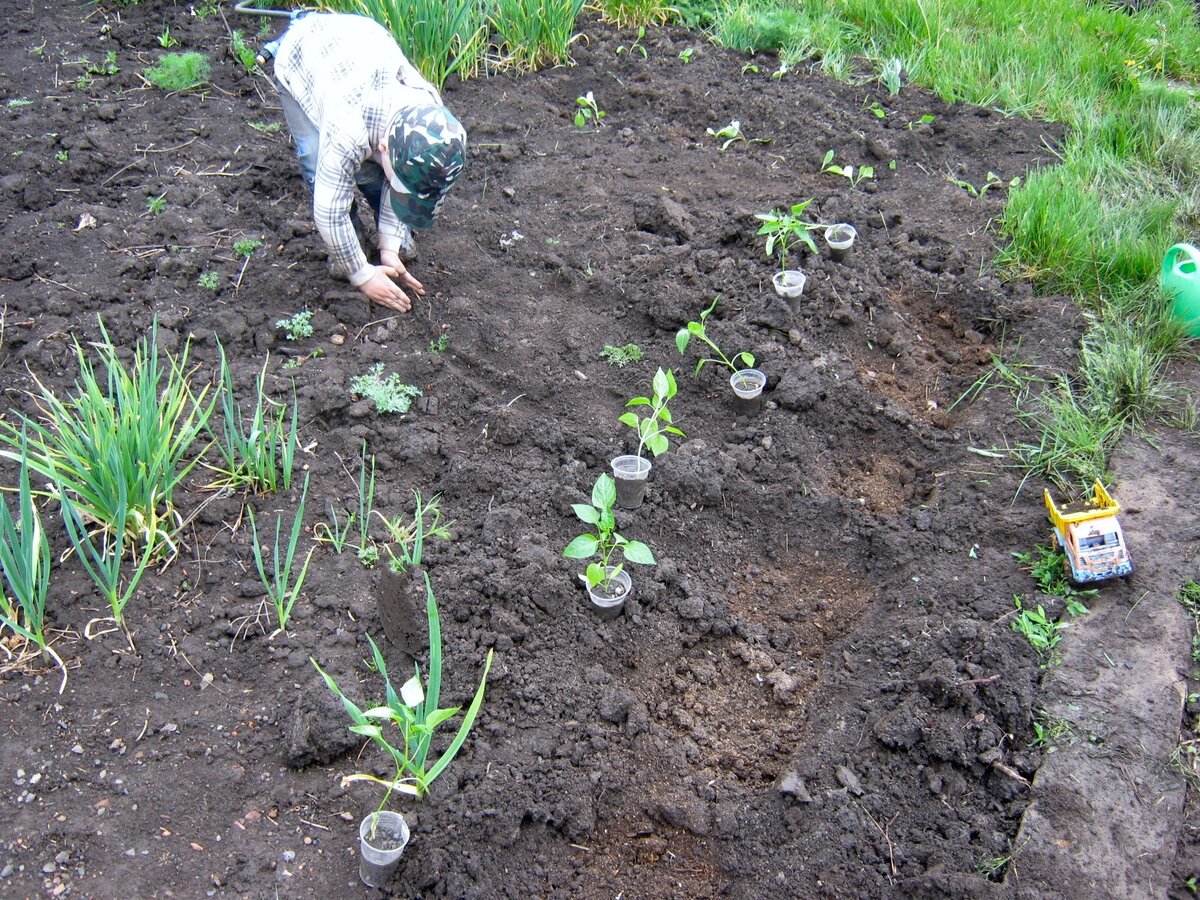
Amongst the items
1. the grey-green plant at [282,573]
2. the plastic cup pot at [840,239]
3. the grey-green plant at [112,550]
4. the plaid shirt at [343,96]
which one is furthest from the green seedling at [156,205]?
the plastic cup pot at [840,239]

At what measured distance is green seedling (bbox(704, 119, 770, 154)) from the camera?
484cm

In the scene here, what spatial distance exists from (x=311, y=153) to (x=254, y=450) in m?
1.59

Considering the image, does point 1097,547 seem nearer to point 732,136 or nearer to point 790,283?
point 790,283

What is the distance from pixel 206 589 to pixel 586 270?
6.76 feet

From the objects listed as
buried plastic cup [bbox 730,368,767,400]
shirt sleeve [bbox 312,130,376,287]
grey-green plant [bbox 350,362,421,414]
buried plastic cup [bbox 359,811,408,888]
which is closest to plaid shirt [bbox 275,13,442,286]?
shirt sleeve [bbox 312,130,376,287]

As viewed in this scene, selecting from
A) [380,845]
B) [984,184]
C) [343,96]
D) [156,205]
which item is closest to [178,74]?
[156,205]

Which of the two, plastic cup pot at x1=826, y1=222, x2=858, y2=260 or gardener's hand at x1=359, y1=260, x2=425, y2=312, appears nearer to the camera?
gardener's hand at x1=359, y1=260, x2=425, y2=312

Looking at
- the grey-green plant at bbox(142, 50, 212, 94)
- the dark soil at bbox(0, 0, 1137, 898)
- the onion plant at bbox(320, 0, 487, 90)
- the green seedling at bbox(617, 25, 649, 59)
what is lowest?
the dark soil at bbox(0, 0, 1137, 898)

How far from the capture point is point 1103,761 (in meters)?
2.36

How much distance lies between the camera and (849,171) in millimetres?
4500

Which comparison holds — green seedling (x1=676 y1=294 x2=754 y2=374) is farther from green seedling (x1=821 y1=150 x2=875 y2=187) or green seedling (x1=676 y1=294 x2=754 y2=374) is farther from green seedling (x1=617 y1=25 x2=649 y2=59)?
green seedling (x1=617 y1=25 x2=649 y2=59)

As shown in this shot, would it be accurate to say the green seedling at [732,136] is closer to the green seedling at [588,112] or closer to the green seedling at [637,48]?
the green seedling at [588,112]

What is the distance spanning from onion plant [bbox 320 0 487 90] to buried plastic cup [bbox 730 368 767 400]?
270cm

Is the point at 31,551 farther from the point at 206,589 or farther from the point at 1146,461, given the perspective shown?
the point at 1146,461
